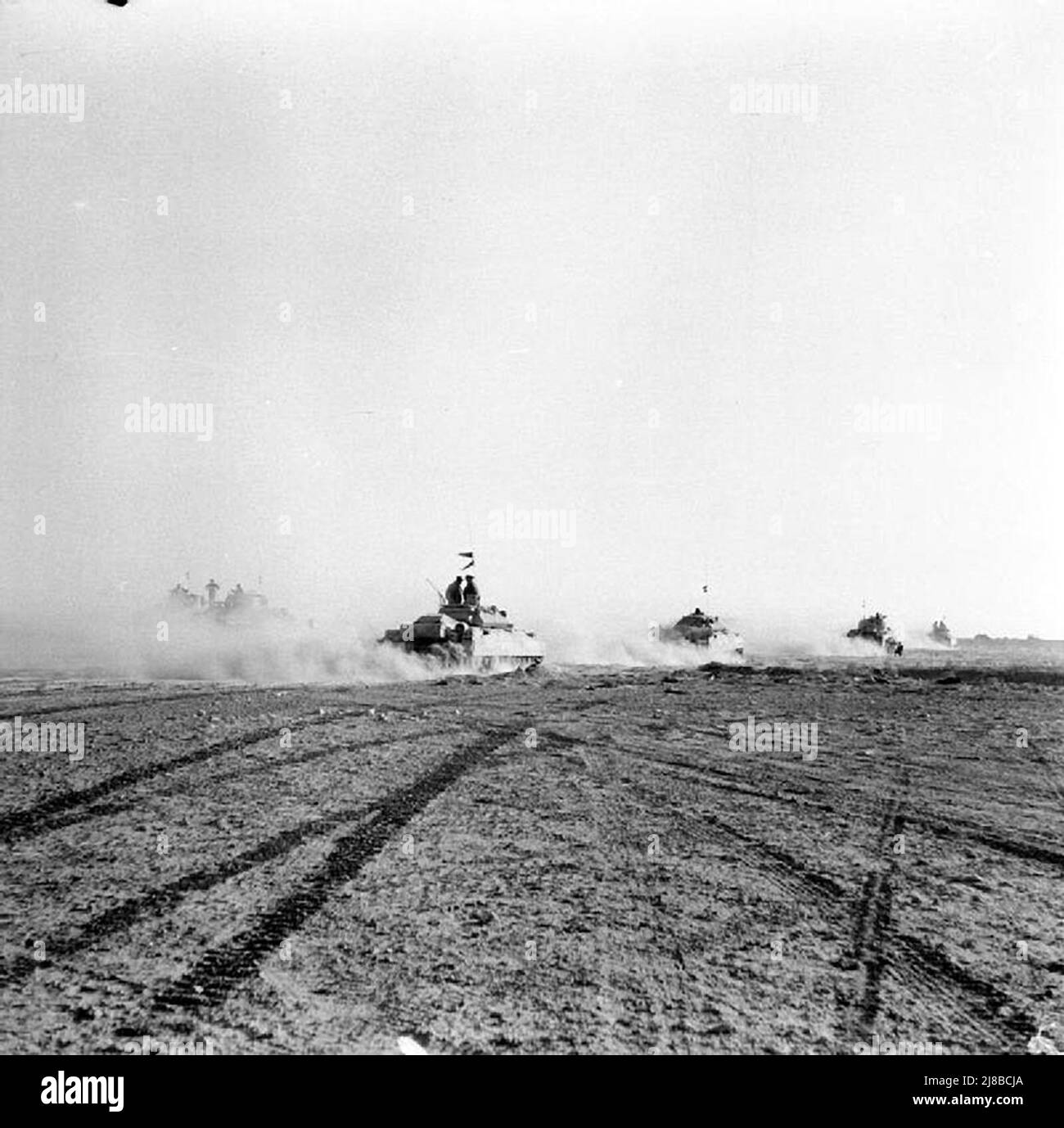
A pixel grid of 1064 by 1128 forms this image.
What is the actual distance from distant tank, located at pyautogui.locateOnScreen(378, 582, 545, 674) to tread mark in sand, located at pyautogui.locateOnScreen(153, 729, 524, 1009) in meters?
19.6

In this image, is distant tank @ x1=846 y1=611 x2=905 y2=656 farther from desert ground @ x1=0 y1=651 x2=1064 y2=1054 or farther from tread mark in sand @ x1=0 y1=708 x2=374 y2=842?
tread mark in sand @ x1=0 y1=708 x2=374 y2=842

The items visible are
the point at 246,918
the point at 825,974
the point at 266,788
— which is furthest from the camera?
the point at 266,788

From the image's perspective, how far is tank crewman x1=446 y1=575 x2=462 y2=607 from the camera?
32344 millimetres

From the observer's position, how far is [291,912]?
5.01 metres

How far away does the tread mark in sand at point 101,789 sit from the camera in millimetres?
6785

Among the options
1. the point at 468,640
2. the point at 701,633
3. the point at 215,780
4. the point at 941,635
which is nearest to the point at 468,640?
the point at 468,640

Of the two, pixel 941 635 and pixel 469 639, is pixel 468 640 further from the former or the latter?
pixel 941 635

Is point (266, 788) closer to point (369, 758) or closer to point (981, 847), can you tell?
point (369, 758)

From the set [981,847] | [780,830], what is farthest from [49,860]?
[981,847]

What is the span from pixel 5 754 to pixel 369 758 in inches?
187

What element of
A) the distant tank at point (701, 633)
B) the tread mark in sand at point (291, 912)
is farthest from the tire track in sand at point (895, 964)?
the distant tank at point (701, 633)

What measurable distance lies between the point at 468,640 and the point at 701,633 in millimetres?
17049
